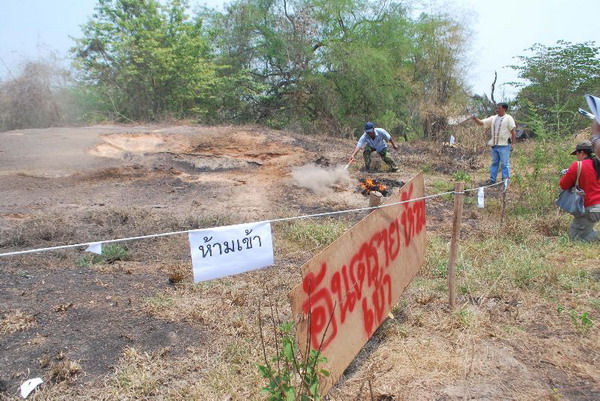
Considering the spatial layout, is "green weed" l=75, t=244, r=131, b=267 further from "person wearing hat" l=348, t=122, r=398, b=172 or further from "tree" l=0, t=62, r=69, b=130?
"tree" l=0, t=62, r=69, b=130

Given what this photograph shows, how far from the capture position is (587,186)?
577 cm

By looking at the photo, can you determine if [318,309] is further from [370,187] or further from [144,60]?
[144,60]

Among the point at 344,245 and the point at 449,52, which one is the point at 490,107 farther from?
the point at 344,245

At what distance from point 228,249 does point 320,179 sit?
745cm

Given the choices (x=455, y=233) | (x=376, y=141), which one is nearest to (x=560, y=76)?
(x=376, y=141)

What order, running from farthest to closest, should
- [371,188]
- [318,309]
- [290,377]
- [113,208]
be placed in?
[371,188] < [113,208] < [318,309] < [290,377]

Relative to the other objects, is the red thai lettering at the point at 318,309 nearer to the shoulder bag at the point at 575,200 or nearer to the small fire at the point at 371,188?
the shoulder bag at the point at 575,200

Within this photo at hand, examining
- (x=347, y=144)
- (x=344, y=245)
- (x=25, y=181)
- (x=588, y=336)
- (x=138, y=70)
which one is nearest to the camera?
(x=344, y=245)

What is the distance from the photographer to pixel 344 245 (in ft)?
9.15

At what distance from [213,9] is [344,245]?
19642 mm

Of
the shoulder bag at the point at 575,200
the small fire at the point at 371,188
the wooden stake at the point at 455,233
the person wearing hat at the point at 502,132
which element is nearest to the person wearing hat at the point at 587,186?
the shoulder bag at the point at 575,200

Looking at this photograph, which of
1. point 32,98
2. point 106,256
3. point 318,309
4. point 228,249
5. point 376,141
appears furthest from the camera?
point 32,98

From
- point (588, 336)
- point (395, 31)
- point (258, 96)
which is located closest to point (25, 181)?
point (588, 336)

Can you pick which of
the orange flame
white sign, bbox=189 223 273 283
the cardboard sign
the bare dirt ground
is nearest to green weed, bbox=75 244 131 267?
the bare dirt ground
